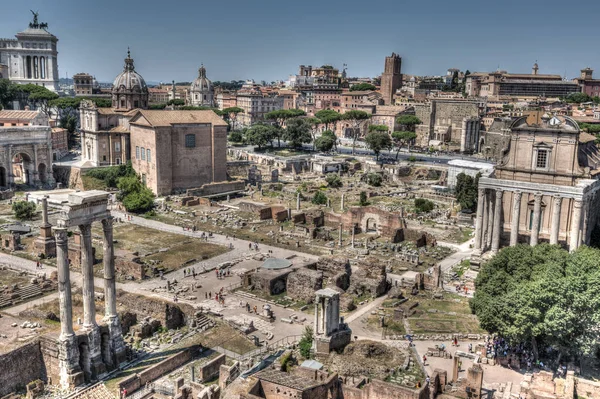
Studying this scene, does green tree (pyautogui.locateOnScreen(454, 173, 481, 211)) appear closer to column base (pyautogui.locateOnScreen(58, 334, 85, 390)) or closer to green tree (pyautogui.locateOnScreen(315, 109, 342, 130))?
column base (pyautogui.locateOnScreen(58, 334, 85, 390))

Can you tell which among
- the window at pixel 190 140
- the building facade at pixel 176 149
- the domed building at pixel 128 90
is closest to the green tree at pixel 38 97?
the domed building at pixel 128 90

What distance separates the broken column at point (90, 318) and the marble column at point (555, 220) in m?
29.9

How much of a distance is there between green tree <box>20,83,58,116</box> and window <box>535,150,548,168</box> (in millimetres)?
88444

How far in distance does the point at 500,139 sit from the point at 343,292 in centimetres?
6386

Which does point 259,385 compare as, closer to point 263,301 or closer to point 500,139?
point 263,301

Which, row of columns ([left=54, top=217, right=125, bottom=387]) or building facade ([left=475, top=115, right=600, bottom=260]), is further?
building facade ([left=475, top=115, right=600, bottom=260])

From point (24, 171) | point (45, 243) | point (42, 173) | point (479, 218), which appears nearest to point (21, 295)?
point (45, 243)

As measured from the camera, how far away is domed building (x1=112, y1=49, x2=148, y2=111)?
81.2 m

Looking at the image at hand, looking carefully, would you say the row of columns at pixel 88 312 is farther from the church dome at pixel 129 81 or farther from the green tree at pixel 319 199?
the church dome at pixel 129 81

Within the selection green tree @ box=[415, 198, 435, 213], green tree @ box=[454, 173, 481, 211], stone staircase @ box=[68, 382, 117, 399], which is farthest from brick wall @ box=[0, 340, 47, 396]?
green tree @ box=[454, 173, 481, 211]

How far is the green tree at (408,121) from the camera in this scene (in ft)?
376

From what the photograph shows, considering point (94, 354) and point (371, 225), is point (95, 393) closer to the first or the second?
point (94, 354)

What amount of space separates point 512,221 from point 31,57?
4649 inches

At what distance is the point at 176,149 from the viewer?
68750mm
